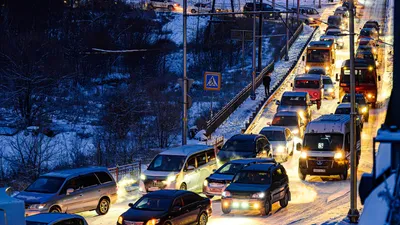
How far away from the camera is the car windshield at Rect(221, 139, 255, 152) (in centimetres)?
3130

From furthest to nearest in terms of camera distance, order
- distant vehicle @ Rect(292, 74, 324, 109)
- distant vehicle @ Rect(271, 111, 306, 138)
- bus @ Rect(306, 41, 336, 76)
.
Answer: bus @ Rect(306, 41, 336, 76)
distant vehicle @ Rect(292, 74, 324, 109)
distant vehicle @ Rect(271, 111, 306, 138)

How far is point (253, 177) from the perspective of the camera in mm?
24312

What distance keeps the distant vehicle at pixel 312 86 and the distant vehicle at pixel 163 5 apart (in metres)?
73.7

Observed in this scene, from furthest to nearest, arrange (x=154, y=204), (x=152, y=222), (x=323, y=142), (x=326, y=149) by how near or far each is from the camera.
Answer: (x=323, y=142) → (x=326, y=149) → (x=154, y=204) → (x=152, y=222)

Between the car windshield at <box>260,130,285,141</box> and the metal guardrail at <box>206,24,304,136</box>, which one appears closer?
the car windshield at <box>260,130,285,141</box>

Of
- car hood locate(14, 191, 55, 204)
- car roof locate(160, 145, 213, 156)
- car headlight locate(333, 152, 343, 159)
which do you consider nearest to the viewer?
car hood locate(14, 191, 55, 204)

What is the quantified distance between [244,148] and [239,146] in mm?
286

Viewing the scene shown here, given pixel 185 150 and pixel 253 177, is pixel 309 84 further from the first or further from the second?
pixel 253 177

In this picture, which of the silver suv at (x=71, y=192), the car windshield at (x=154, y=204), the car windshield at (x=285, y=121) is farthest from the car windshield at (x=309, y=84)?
the car windshield at (x=154, y=204)

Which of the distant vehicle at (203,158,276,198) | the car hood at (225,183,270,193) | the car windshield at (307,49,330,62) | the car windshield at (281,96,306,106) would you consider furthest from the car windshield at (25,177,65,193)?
the car windshield at (307,49,330,62)

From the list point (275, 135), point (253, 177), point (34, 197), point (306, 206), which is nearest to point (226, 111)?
point (275, 135)

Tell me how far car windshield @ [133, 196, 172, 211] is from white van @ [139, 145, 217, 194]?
192 inches

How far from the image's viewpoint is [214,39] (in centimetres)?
10869

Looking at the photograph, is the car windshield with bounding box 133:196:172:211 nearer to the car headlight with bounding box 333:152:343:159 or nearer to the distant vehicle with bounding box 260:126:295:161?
the car headlight with bounding box 333:152:343:159
